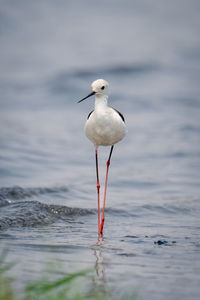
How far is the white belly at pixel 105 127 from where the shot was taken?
21.7ft

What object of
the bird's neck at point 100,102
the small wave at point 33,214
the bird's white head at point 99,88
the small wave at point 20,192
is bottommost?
the small wave at point 33,214

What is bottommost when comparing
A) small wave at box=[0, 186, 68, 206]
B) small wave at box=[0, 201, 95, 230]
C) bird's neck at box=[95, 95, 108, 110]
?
small wave at box=[0, 201, 95, 230]

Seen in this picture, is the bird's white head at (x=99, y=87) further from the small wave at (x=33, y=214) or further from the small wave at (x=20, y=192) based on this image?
the small wave at (x=20, y=192)

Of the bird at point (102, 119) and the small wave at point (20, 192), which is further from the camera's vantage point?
the small wave at point (20, 192)

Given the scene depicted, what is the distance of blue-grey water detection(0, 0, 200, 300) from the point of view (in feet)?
17.6

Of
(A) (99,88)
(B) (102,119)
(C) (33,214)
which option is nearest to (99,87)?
(A) (99,88)

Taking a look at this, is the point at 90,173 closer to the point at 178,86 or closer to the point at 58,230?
the point at 58,230

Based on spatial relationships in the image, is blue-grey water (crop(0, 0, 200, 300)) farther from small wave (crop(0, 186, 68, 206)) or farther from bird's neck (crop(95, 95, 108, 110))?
bird's neck (crop(95, 95, 108, 110))

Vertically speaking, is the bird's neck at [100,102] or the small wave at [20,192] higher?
the bird's neck at [100,102]

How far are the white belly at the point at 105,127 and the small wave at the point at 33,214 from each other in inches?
59.9

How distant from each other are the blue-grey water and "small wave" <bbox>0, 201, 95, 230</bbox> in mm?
27

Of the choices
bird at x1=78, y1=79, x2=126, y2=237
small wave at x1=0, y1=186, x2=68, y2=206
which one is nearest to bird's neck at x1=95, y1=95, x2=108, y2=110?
bird at x1=78, y1=79, x2=126, y2=237

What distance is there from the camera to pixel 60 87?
66.0 ft

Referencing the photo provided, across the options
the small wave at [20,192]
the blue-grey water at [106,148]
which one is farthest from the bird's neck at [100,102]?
the small wave at [20,192]
